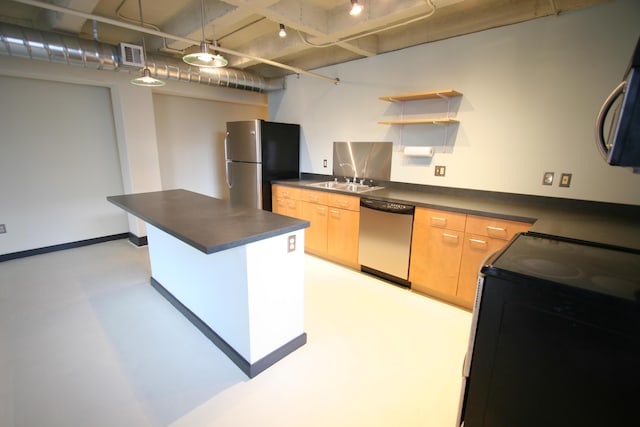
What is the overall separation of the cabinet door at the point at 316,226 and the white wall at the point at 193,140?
8.07 feet

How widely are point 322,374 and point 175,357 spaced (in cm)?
101

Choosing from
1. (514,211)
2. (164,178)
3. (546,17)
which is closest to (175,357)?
(514,211)

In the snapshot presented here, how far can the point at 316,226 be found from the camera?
3.59 metres

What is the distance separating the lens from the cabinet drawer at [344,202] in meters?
3.11

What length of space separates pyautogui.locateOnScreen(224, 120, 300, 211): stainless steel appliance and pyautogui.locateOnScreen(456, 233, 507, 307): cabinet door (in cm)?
271

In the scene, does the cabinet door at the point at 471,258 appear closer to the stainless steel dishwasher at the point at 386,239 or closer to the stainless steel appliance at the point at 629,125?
the stainless steel dishwasher at the point at 386,239

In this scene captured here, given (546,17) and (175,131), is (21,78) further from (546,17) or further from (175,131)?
(546,17)

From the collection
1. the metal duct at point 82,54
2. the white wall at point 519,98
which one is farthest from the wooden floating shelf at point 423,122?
the metal duct at point 82,54

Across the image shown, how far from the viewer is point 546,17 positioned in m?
2.30

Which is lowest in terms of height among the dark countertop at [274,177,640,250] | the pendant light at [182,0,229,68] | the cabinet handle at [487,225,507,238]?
the cabinet handle at [487,225,507,238]

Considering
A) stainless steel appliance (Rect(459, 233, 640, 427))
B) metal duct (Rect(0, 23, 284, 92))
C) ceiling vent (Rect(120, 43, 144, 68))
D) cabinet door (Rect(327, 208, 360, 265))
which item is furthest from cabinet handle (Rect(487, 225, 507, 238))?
ceiling vent (Rect(120, 43, 144, 68))

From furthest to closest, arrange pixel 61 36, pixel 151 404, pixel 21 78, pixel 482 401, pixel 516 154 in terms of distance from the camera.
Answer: pixel 21 78
pixel 61 36
pixel 516 154
pixel 151 404
pixel 482 401

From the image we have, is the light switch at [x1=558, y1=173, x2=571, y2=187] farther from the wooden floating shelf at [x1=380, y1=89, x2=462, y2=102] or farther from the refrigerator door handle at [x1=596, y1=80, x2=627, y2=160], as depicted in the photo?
the refrigerator door handle at [x1=596, y1=80, x2=627, y2=160]

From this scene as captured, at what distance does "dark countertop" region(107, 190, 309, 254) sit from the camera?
59.1 inches
